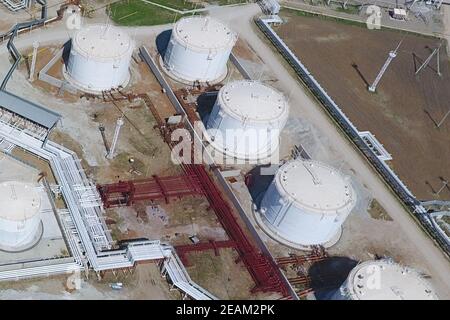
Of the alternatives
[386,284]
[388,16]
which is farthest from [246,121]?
[388,16]

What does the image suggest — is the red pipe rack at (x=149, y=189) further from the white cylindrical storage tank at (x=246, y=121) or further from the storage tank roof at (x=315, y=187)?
the storage tank roof at (x=315, y=187)

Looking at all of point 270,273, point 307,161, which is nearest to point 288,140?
point 307,161

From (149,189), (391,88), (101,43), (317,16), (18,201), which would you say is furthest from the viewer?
(317,16)

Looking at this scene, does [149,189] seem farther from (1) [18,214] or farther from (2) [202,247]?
(1) [18,214]

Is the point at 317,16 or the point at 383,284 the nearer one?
the point at 383,284

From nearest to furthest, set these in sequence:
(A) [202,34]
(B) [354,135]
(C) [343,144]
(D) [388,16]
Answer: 1. (C) [343,144]
2. (A) [202,34]
3. (B) [354,135]
4. (D) [388,16]

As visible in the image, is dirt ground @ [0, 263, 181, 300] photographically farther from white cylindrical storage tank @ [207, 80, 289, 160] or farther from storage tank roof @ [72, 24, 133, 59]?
storage tank roof @ [72, 24, 133, 59]

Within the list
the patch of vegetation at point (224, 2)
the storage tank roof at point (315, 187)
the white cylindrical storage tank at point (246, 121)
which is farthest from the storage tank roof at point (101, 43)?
the patch of vegetation at point (224, 2)
